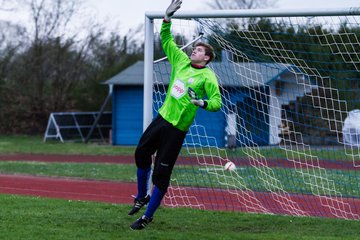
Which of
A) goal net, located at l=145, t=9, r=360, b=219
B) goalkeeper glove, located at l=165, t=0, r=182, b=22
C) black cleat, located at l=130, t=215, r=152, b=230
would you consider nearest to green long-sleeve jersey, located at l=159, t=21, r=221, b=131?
goalkeeper glove, located at l=165, t=0, r=182, b=22

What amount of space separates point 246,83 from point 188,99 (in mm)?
4293

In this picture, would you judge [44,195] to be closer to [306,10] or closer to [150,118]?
[150,118]

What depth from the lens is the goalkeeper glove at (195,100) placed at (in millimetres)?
8344

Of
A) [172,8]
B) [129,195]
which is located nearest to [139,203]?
[172,8]

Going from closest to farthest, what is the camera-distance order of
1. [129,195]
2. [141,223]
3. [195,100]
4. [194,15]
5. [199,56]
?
[195,100] < [141,223] < [199,56] < [194,15] < [129,195]

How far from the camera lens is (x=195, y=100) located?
8.40 m

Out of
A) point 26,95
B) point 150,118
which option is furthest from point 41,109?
point 150,118

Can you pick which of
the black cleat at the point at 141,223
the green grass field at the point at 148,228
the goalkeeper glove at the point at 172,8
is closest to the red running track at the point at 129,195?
the green grass field at the point at 148,228

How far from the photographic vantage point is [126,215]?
979 centimetres

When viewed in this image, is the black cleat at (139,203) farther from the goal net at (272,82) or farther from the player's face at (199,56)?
the player's face at (199,56)

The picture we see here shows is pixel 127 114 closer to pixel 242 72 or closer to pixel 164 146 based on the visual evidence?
pixel 242 72

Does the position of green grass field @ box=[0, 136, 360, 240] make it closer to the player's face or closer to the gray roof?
the player's face

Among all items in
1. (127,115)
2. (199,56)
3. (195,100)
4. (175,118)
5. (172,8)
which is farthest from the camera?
(127,115)

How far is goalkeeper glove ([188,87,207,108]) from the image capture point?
8344 mm
